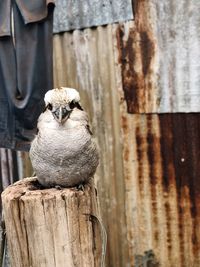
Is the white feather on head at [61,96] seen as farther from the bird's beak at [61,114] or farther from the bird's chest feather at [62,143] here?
the bird's chest feather at [62,143]

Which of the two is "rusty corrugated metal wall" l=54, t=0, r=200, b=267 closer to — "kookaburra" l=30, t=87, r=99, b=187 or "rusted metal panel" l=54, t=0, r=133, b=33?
"rusted metal panel" l=54, t=0, r=133, b=33

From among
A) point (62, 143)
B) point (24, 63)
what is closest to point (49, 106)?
point (62, 143)

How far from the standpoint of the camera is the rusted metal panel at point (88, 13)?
4672 millimetres

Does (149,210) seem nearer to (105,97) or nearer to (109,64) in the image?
(105,97)

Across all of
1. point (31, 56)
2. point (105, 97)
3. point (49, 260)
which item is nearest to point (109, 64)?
point (105, 97)

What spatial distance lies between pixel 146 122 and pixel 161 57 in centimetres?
68

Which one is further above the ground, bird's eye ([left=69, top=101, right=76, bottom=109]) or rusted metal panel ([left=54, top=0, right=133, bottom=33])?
rusted metal panel ([left=54, top=0, right=133, bottom=33])

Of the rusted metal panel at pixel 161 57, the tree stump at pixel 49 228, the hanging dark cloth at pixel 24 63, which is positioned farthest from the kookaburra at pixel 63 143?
the rusted metal panel at pixel 161 57

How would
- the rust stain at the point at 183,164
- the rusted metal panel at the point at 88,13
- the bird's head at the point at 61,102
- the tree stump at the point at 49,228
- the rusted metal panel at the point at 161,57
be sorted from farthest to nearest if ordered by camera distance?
1. the rusted metal panel at the point at 88,13
2. the rust stain at the point at 183,164
3. the rusted metal panel at the point at 161,57
4. the bird's head at the point at 61,102
5. the tree stump at the point at 49,228

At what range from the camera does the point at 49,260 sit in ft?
8.42

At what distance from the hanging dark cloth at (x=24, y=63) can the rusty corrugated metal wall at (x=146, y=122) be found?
91 cm

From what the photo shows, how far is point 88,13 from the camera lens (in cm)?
493

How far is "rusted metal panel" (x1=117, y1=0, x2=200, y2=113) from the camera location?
4320 millimetres

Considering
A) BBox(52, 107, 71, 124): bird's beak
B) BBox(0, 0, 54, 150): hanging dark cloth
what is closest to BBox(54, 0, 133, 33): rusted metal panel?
BBox(0, 0, 54, 150): hanging dark cloth
